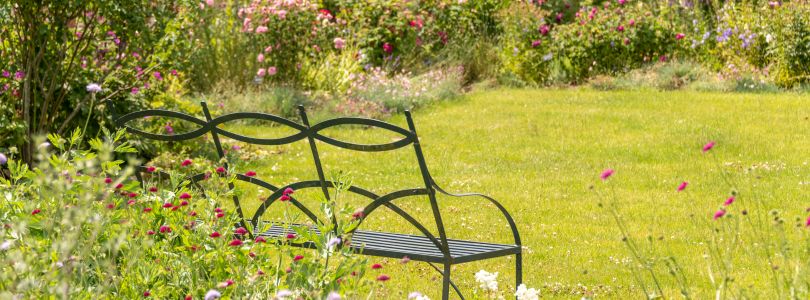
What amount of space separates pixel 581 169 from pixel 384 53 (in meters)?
6.42

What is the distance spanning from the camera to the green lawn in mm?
5383

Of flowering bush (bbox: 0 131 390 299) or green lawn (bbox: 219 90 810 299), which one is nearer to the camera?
flowering bush (bbox: 0 131 390 299)

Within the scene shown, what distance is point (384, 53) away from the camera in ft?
47.0

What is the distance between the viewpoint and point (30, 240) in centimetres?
285

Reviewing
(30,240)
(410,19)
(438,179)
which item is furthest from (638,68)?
(30,240)

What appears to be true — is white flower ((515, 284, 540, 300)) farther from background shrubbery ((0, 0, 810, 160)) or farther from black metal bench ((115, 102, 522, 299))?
background shrubbery ((0, 0, 810, 160))

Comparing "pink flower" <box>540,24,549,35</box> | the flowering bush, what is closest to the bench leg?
the flowering bush

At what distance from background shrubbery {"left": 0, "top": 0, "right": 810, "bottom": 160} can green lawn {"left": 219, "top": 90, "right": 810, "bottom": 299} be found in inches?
34.3

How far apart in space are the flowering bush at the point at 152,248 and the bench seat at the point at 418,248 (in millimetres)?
275

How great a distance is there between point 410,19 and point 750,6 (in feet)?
13.7

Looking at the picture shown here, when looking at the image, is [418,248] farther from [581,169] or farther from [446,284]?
[581,169]

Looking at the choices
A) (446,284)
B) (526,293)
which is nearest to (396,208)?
(446,284)

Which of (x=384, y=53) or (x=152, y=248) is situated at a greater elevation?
(x=152, y=248)

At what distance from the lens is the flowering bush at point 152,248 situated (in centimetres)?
286
